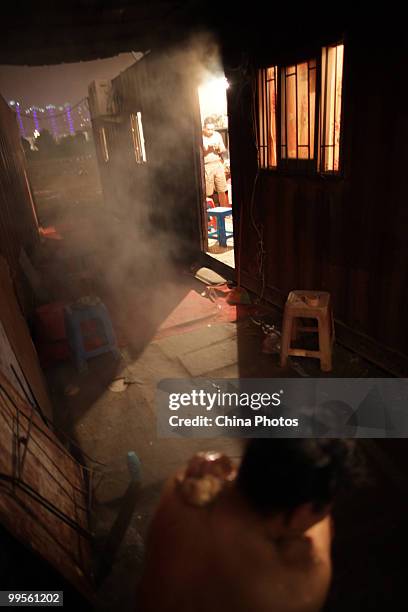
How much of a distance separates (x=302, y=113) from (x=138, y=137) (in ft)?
30.3

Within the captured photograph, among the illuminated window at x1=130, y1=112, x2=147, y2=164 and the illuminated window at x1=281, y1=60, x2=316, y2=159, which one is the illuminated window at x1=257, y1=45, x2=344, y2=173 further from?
the illuminated window at x1=130, y1=112, x2=147, y2=164

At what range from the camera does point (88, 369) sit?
6.18m

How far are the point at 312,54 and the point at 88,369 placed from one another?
576cm

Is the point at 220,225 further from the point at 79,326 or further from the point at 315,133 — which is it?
the point at 79,326


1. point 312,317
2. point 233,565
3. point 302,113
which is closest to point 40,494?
point 233,565

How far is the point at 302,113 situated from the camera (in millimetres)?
5754

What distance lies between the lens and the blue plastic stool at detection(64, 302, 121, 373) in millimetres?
5988

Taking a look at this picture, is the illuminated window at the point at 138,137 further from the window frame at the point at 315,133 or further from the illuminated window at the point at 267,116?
the window frame at the point at 315,133

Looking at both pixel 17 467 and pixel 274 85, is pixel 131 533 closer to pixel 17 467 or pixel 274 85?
pixel 17 467

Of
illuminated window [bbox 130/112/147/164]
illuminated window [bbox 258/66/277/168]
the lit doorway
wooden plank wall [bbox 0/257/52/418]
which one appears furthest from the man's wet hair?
illuminated window [bbox 130/112/147/164]

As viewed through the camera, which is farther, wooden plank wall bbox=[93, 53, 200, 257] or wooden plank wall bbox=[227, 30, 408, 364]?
wooden plank wall bbox=[93, 53, 200, 257]

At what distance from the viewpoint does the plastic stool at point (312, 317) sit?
5238 millimetres

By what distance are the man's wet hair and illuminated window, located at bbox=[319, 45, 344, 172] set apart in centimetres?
473

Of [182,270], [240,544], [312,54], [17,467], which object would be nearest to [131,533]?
[17,467]
